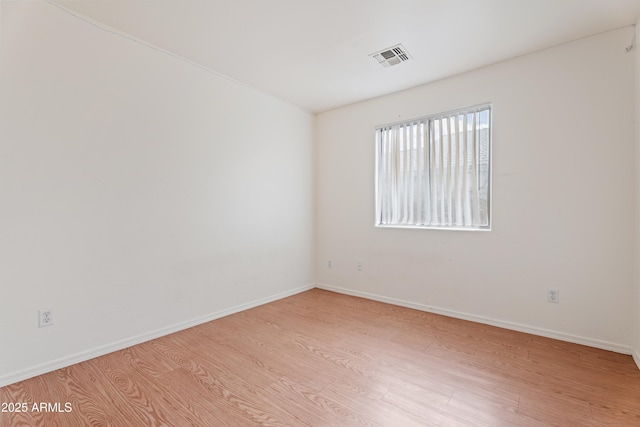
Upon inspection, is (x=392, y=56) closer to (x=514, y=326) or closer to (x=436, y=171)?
(x=436, y=171)

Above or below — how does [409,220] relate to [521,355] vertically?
above

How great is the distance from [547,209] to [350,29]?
2.34 metres

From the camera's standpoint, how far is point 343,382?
194 cm

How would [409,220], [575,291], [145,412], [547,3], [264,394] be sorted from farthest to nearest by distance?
[409,220], [575,291], [547,3], [264,394], [145,412]

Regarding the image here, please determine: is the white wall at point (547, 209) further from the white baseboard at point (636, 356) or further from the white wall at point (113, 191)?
the white wall at point (113, 191)

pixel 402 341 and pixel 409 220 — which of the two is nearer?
pixel 402 341

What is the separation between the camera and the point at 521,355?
2.29m

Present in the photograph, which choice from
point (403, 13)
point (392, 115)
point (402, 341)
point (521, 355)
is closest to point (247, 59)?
point (403, 13)

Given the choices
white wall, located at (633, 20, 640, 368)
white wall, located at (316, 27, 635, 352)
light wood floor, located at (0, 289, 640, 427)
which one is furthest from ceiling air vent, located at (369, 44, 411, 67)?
light wood floor, located at (0, 289, 640, 427)

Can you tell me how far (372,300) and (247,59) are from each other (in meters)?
3.13

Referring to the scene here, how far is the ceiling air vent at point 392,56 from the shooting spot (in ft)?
8.74

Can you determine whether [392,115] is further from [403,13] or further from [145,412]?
[145,412]

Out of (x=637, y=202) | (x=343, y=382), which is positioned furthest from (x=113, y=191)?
(x=637, y=202)

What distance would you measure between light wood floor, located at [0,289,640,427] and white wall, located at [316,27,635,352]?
0.34m
